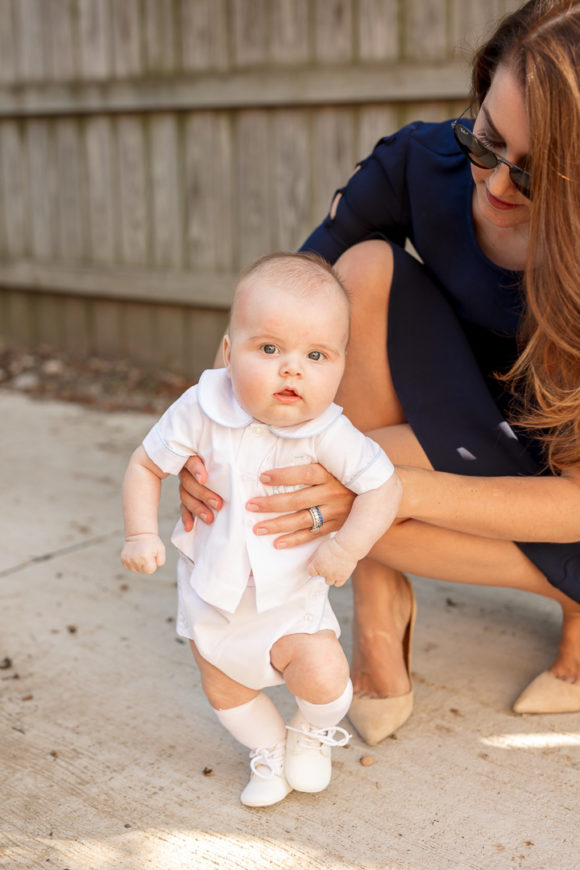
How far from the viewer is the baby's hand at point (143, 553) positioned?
1636 millimetres

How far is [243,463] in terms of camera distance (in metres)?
1.67

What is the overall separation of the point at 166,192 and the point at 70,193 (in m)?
0.69

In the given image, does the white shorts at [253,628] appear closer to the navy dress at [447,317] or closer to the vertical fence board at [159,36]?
the navy dress at [447,317]

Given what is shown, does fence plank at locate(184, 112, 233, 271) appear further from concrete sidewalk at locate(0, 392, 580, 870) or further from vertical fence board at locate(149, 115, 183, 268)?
concrete sidewalk at locate(0, 392, 580, 870)

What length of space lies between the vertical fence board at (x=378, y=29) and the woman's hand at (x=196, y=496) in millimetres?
2917

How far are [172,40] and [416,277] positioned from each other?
10.2ft

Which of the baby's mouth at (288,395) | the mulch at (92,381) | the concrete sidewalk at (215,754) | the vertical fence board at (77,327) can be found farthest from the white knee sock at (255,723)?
the vertical fence board at (77,327)

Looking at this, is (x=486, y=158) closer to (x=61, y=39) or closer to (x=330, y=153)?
(x=330, y=153)

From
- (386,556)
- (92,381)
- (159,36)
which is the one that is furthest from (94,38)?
(386,556)

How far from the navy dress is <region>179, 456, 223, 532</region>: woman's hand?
51 centimetres

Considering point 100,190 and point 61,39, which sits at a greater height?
point 61,39

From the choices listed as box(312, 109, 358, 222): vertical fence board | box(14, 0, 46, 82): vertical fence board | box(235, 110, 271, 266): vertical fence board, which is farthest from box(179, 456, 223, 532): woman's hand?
box(14, 0, 46, 82): vertical fence board

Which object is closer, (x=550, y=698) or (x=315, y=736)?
(x=315, y=736)

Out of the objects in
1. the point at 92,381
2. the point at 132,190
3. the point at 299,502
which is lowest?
the point at 92,381
